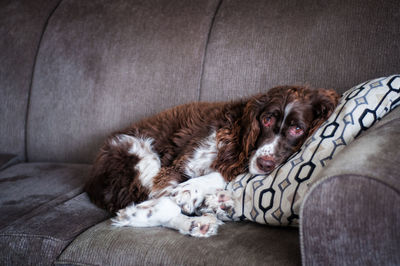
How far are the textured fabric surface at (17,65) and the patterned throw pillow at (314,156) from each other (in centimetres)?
243

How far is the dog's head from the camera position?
5.87 ft

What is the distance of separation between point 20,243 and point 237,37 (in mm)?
1880

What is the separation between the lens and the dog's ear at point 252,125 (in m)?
1.94

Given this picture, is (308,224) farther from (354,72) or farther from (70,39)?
(70,39)

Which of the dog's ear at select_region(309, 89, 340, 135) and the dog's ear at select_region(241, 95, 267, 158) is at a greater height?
the dog's ear at select_region(309, 89, 340, 135)

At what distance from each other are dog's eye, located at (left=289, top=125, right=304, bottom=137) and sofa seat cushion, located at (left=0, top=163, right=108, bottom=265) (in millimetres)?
1096

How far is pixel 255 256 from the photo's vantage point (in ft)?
4.23

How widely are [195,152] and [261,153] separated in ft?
1.38

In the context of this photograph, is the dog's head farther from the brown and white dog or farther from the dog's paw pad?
the dog's paw pad

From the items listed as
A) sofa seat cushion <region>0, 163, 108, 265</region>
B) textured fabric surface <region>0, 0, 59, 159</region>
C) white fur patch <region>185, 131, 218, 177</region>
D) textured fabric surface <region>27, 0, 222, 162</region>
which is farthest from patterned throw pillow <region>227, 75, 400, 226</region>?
textured fabric surface <region>0, 0, 59, 159</region>

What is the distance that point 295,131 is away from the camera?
6.03ft

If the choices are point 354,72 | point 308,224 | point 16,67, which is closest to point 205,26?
point 354,72

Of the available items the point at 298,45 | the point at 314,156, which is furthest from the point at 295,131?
the point at 298,45

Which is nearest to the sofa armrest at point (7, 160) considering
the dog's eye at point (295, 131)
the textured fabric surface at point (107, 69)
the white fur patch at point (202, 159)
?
the textured fabric surface at point (107, 69)
